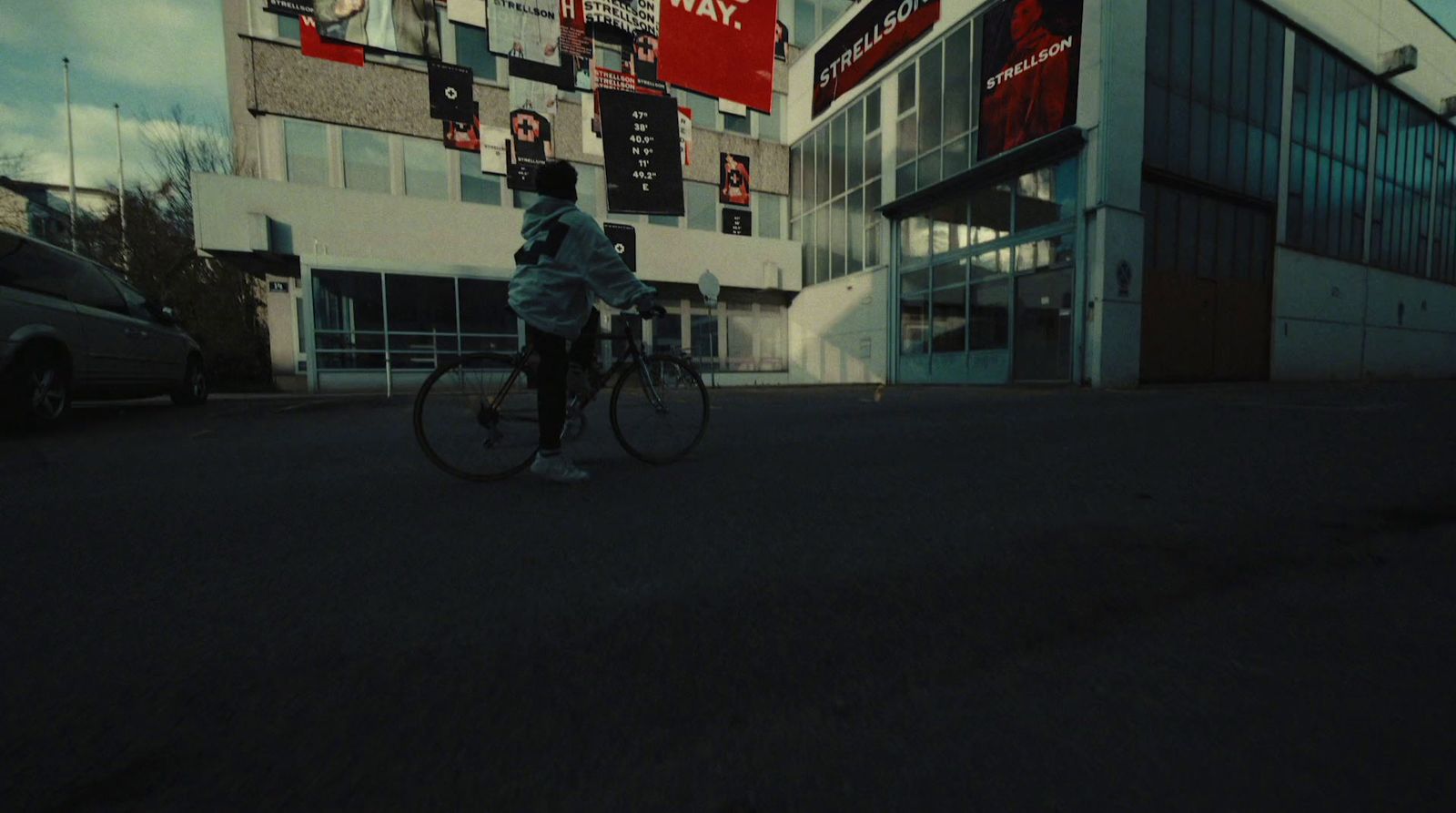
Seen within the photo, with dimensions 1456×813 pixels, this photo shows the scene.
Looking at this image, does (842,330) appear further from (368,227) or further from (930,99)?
(368,227)

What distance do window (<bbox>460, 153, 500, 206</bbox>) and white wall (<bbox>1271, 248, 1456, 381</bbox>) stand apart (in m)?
20.8

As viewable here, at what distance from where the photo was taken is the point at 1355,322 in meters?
16.4

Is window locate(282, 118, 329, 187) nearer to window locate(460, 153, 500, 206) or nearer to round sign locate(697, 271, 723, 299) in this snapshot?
window locate(460, 153, 500, 206)

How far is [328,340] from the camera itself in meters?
14.9

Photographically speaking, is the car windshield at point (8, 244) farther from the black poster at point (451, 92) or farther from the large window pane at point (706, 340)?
the large window pane at point (706, 340)

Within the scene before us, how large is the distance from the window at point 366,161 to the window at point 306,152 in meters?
0.51

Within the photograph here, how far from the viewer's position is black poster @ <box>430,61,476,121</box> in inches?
622

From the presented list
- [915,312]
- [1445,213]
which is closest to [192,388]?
[915,312]

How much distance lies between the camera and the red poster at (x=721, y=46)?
11891mm

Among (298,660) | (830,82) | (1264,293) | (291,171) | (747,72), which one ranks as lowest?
(298,660)

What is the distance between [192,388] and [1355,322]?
26477 millimetres

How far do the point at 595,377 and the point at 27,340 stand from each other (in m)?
5.49

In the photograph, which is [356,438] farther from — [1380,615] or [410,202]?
[410,202]

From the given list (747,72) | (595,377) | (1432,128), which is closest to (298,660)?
(595,377)
